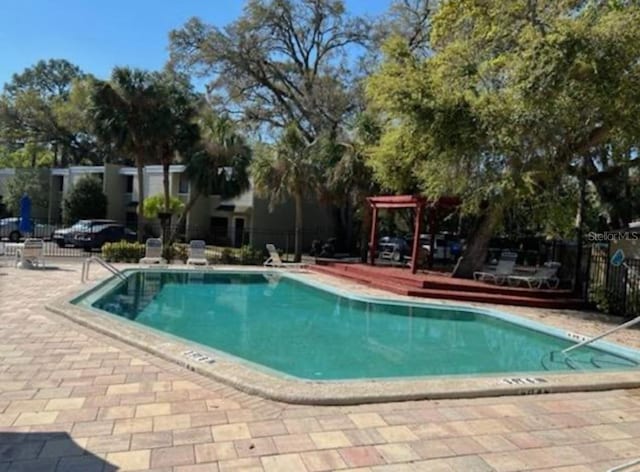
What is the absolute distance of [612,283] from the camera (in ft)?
40.6

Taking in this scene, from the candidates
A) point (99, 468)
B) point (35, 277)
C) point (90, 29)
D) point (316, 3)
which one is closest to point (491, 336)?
point (99, 468)

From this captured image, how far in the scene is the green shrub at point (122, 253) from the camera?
753 inches

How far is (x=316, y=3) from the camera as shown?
2738cm

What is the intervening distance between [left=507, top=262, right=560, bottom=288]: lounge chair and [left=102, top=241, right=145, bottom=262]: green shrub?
13095 mm

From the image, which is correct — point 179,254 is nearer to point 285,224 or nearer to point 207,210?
point 285,224

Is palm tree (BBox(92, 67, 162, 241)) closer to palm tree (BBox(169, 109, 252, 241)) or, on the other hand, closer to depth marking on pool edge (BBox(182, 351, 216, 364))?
palm tree (BBox(169, 109, 252, 241))

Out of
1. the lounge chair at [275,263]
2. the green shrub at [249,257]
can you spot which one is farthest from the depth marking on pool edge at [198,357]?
A: the green shrub at [249,257]

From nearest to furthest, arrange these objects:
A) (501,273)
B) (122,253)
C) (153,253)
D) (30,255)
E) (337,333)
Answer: (337,333) → (501,273) → (30,255) → (153,253) → (122,253)

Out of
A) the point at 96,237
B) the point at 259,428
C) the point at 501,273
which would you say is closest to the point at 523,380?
the point at 259,428

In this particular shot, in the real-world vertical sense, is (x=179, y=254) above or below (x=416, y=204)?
below

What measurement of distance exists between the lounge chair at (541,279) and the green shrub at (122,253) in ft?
43.0

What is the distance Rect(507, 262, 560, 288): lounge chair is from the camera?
542 inches

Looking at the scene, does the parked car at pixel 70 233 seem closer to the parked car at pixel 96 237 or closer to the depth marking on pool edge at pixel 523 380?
the parked car at pixel 96 237

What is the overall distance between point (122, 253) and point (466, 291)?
41.3 feet
